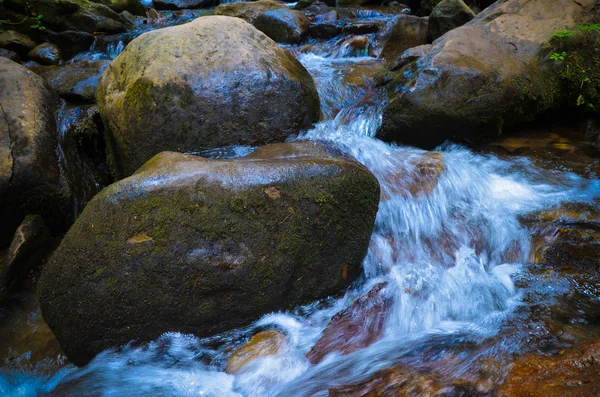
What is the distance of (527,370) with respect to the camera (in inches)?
80.0

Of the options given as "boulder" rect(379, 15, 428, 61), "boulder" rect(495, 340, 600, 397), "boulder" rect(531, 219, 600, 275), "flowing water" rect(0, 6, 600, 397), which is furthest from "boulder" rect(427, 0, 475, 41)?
"boulder" rect(495, 340, 600, 397)

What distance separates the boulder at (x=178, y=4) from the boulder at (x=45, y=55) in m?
7.65

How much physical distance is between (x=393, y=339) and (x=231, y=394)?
1128 millimetres

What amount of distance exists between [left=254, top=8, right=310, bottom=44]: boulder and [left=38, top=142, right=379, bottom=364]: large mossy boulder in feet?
22.2

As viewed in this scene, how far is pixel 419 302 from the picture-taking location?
3221 millimetres

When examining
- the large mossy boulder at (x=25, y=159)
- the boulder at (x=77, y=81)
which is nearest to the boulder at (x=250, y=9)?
the boulder at (x=77, y=81)

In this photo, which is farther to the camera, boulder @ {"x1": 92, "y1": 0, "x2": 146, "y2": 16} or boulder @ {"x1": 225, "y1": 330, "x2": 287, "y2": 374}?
boulder @ {"x1": 92, "y1": 0, "x2": 146, "y2": 16}

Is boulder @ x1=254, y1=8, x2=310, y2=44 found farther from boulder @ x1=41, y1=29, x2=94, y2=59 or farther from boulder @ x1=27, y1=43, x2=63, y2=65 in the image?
boulder @ x1=27, y1=43, x2=63, y2=65

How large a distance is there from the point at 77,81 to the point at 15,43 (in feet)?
12.8

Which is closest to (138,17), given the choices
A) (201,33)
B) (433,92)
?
(201,33)

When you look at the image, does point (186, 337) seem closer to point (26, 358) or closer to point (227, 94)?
point (26, 358)

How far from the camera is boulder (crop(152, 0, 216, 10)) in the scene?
15.2 metres

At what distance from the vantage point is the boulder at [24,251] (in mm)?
3677

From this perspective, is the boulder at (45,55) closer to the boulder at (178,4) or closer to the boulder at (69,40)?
the boulder at (69,40)
